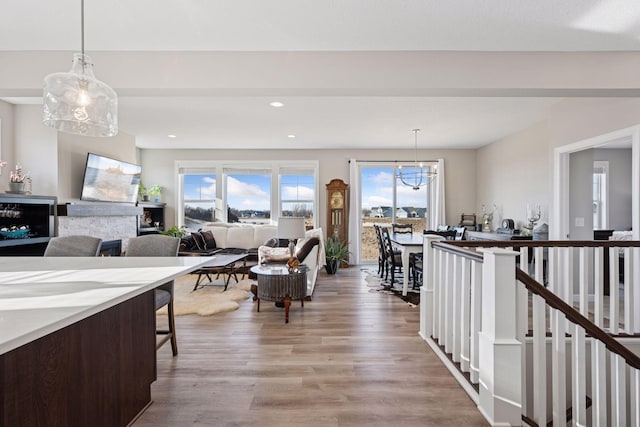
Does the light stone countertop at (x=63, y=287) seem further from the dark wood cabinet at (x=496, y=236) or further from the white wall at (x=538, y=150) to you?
the dark wood cabinet at (x=496, y=236)

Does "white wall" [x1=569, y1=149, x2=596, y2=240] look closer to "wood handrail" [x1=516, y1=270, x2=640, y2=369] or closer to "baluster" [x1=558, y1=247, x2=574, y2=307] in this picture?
"baluster" [x1=558, y1=247, x2=574, y2=307]

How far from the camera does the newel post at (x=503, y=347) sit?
1.80m

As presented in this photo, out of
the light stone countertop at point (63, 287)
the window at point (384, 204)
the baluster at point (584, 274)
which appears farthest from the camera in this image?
the window at point (384, 204)

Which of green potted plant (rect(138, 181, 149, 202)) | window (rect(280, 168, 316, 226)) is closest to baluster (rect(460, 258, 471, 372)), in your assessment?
window (rect(280, 168, 316, 226))

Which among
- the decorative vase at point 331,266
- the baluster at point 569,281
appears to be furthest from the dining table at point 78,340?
the decorative vase at point 331,266

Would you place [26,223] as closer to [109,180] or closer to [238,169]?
[109,180]

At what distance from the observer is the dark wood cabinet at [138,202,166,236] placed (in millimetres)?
6422

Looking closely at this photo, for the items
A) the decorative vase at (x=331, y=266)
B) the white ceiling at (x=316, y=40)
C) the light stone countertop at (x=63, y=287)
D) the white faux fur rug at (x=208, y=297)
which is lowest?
the white faux fur rug at (x=208, y=297)

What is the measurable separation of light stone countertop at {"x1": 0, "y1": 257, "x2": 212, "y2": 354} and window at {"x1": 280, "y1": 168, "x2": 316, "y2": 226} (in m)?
5.17

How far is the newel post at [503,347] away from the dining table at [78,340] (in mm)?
1757

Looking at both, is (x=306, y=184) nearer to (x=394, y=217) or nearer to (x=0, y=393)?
(x=394, y=217)

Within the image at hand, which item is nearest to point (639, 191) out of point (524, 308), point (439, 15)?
point (524, 308)

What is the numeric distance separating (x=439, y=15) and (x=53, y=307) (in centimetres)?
281

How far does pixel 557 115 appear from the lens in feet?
14.1
